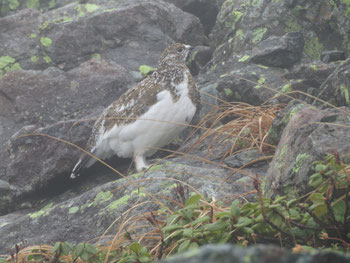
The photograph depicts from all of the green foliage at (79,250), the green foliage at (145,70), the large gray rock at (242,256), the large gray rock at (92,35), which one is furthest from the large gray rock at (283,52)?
the large gray rock at (242,256)

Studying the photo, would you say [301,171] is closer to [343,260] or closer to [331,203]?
[331,203]

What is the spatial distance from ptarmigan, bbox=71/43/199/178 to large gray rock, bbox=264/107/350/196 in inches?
65.2

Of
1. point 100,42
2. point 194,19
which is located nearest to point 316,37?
point 194,19

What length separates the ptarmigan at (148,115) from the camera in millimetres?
4328

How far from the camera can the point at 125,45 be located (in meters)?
6.05

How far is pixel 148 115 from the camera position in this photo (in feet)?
14.3

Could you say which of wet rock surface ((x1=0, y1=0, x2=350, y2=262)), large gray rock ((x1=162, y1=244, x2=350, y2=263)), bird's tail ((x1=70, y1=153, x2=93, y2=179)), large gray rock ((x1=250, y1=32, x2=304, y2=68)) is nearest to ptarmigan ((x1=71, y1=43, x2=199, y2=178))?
bird's tail ((x1=70, y1=153, x2=93, y2=179))

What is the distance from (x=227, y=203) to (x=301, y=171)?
0.67 meters

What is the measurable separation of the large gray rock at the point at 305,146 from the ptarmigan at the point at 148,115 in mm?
1656

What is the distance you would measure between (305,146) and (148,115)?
211cm

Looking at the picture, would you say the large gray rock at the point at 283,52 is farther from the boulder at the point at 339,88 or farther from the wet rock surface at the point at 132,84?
the boulder at the point at 339,88

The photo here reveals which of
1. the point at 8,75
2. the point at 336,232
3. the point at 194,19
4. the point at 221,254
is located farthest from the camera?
the point at 194,19

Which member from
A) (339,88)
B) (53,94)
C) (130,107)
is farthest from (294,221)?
(53,94)

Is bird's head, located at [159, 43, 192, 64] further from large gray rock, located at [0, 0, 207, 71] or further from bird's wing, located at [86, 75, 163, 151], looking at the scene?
large gray rock, located at [0, 0, 207, 71]
